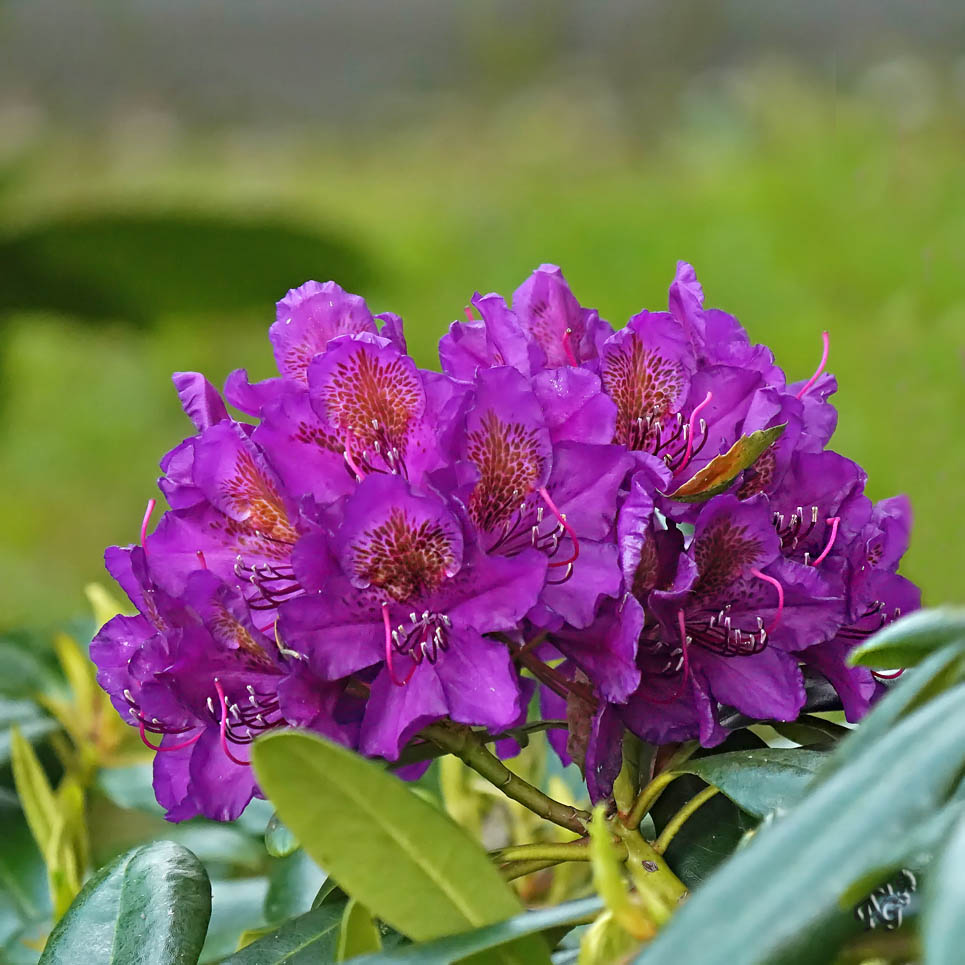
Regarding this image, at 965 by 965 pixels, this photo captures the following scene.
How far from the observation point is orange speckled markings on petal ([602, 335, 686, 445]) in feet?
1.65

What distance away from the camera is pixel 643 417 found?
20.0 inches

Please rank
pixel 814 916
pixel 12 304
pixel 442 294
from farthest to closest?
pixel 442 294 < pixel 12 304 < pixel 814 916

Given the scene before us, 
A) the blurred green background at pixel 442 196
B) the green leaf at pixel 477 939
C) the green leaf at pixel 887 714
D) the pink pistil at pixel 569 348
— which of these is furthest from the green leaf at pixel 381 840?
the blurred green background at pixel 442 196

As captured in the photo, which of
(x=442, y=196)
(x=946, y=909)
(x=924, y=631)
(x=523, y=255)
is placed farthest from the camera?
(x=442, y=196)

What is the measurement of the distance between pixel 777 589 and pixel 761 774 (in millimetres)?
70

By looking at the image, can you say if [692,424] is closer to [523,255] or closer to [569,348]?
[569,348]

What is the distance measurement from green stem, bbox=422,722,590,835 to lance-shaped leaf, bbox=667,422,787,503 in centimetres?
12

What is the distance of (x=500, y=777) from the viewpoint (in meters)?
0.47

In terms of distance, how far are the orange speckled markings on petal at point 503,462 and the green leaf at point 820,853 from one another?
0.59 feet

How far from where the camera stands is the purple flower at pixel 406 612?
0.44 metres

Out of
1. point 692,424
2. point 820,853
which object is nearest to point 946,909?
point 820,853

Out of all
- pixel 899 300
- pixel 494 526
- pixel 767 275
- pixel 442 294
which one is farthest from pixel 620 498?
pixel 442 294

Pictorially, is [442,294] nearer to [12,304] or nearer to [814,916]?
[12,304]

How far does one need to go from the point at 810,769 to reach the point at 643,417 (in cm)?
15
